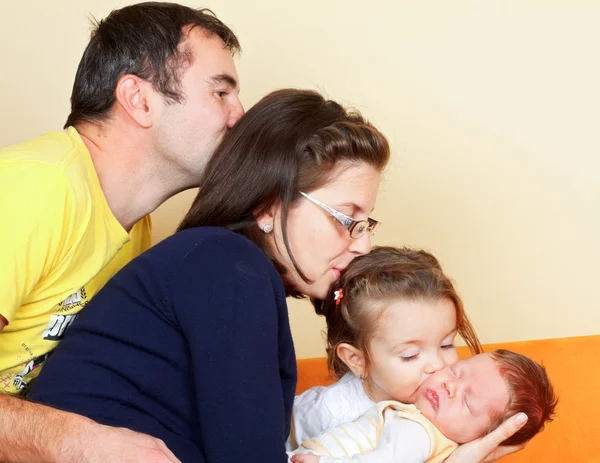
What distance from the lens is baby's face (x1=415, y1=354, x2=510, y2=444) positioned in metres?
2.12

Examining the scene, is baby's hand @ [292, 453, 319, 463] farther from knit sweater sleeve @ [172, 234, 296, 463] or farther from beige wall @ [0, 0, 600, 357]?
beige wall @ [0, 0, 600, 357]

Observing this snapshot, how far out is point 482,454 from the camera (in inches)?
81.7

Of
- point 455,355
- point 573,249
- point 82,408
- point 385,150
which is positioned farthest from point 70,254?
point 573,249

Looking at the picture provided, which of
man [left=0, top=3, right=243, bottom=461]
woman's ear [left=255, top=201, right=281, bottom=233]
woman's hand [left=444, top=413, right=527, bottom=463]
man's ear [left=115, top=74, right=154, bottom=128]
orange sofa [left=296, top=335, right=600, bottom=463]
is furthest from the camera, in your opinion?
orange sofa [left=296, top=335, right=600, bottom=463]

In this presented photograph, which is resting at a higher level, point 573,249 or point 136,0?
point 136,0

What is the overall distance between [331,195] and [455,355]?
57 centimetres

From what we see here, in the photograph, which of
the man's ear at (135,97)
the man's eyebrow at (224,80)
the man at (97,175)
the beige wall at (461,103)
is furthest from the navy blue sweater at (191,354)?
the beige wall at (461,103)

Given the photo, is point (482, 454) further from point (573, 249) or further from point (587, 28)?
point (587, 28)

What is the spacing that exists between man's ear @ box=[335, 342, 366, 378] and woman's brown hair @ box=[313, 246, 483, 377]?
0.02 meters

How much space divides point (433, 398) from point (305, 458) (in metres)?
0.38

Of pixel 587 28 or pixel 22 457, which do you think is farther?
pixel 587 28

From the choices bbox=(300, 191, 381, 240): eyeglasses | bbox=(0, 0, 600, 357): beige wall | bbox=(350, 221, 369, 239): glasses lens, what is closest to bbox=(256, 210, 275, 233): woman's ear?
bbox=(300, 191, 381, 240): eyeglasses

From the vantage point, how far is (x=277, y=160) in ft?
7.09

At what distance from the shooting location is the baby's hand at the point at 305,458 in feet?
6.58
